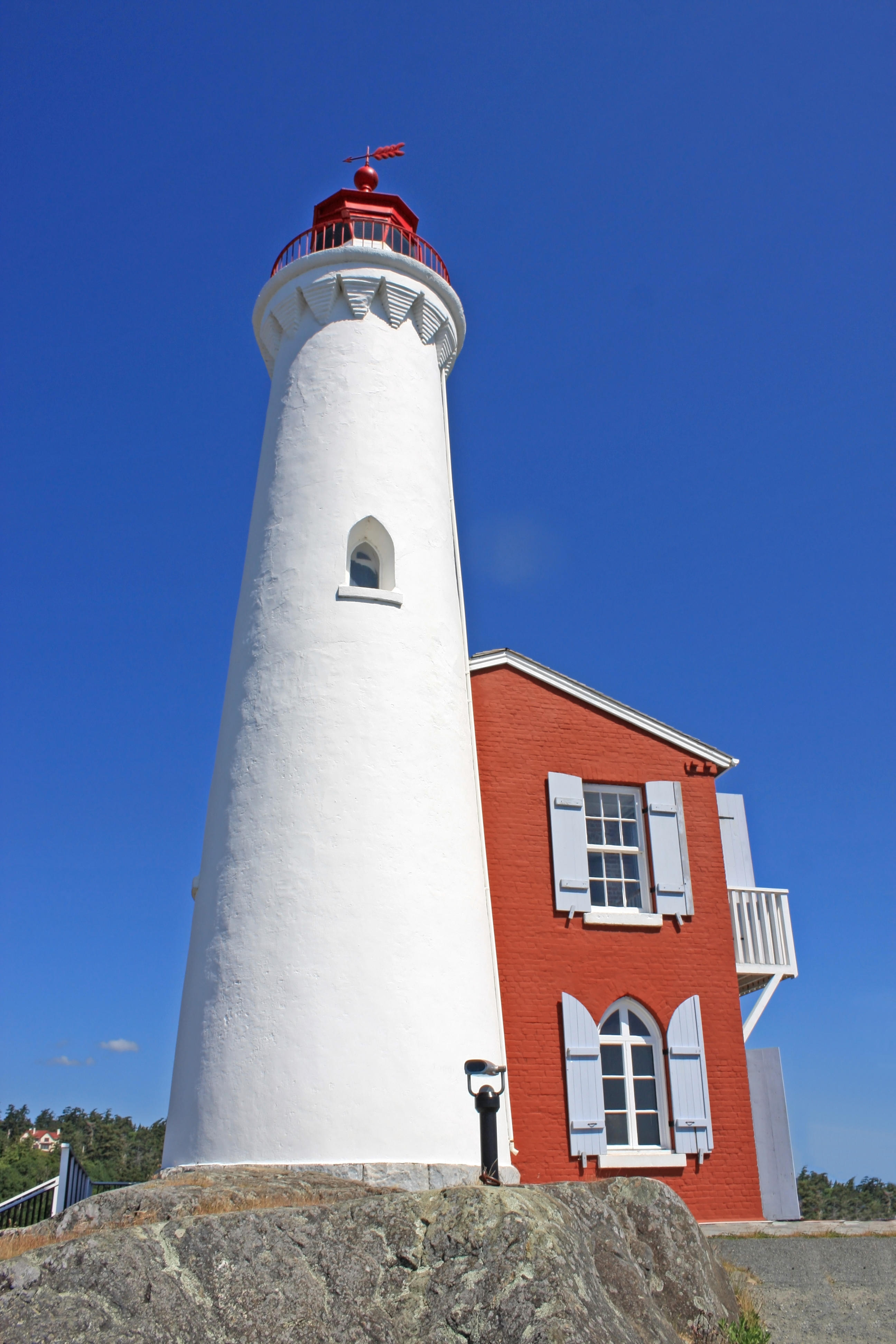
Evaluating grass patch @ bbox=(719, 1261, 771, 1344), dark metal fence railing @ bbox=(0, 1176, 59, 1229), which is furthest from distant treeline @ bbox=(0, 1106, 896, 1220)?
grass patch @ bbox=(719, 1261, 771, 1344)

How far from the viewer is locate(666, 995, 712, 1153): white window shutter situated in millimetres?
12336

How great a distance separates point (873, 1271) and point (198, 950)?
710 centimetres

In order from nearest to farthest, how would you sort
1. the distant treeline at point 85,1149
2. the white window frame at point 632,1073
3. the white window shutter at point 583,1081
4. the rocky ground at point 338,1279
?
the rocky ground at point 338,1279 < the white window shutter at point 583,1081 < the white window frame at point 632,1073 < the distant treeline at point 85,1149

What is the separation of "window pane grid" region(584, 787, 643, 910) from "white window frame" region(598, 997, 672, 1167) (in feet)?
4.43

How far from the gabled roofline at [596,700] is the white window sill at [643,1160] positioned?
5270 millimetres

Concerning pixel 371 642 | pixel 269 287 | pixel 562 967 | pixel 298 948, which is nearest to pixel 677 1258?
pixel 298 948

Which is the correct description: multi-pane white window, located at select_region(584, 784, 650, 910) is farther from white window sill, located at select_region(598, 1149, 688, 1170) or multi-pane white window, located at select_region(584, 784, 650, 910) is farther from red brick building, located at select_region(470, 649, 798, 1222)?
white window sill, located at select_region(598, 1149, 688, 1170)

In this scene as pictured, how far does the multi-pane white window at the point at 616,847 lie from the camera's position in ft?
44.7

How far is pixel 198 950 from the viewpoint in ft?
33.8

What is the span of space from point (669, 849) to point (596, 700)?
7.53 ft

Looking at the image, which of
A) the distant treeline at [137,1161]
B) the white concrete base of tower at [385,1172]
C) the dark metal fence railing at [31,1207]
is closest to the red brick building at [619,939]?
the white concrete base of tower at [385,1172]

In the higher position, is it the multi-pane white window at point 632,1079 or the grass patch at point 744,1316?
the multi-pane white window at point 632,1079

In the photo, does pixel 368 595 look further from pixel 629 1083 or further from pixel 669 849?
pixel 629 1083

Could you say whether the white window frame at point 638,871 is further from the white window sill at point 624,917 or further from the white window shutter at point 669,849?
the white window shutter at point 669,849
